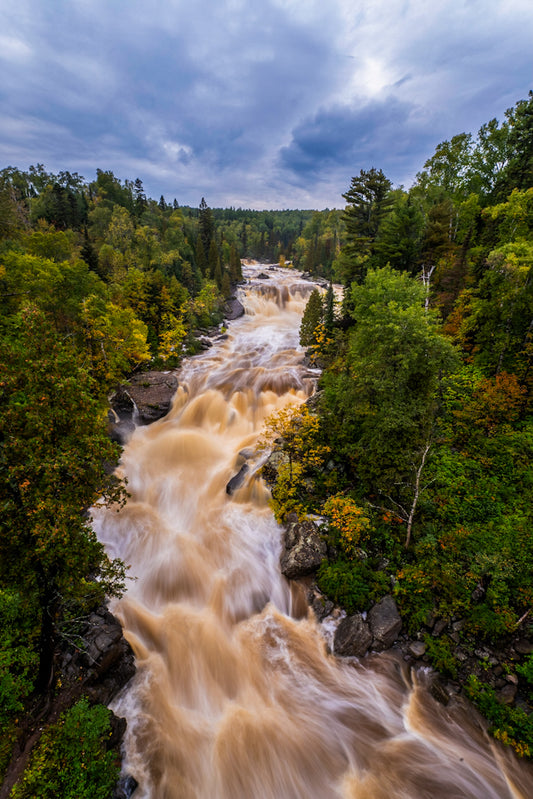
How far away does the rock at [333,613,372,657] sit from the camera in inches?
419

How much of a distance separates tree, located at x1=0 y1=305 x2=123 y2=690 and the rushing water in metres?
5.96

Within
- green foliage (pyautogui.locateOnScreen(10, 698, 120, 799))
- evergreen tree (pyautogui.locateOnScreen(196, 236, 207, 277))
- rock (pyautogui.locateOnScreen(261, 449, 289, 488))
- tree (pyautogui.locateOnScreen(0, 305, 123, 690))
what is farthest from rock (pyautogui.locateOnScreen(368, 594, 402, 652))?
evergreen tree (pyautogui.locateOnScreen(196, 236, 207, 277))

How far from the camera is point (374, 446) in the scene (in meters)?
13.4

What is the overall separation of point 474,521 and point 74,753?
13.6 m

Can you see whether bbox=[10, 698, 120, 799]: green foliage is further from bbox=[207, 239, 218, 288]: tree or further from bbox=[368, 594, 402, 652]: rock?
bbox=[207, 239, 218, 288]: tree

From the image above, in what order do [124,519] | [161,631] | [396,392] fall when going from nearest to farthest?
[161,631]
[396,392]
[124,519]

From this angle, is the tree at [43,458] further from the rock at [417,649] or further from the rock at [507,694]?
the rock at [507,694]

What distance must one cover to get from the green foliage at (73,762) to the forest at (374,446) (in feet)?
0.13

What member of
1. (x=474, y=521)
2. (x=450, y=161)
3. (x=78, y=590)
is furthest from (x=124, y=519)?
(x=450, y=161)

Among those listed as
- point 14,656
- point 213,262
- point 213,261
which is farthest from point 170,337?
point 213,261

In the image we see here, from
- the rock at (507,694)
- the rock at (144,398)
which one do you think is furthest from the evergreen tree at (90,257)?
the rock at (507,694)

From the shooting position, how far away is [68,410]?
660 cm

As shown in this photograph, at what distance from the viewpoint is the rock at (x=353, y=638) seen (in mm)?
10648

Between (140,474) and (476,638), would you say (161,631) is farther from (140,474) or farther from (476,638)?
(476,638)
